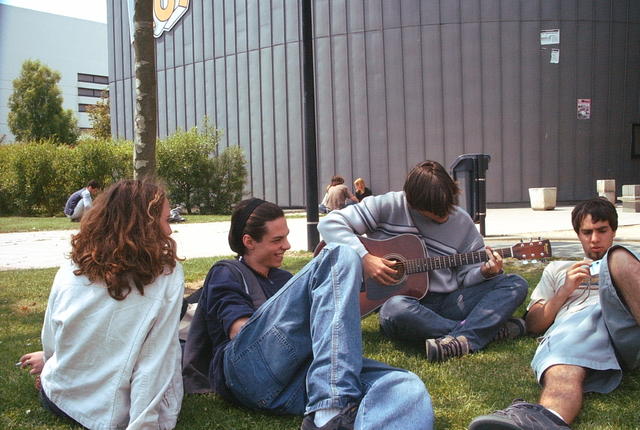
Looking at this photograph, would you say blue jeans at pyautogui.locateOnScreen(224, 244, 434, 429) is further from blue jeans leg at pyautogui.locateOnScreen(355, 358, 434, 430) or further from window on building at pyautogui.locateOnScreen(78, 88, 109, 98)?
window on building at pyautogui.locateOnScreen(78, 88, 109, 98)

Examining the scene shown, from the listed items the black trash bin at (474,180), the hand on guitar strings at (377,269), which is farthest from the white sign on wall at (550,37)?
the hand on guitar strings at (377,269)

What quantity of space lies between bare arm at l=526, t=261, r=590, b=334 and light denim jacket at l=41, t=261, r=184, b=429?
2129mm

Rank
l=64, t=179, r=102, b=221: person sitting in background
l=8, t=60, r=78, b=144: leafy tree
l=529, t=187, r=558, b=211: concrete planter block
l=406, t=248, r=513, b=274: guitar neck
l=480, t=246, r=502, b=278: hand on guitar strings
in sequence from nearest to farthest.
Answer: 1. l=480, t=246, r=502, b=278: hand on guitar strings
2. l=406, t=248, r=513, b=274: guitar neck
3. l=64, t=179, r=102, b=221: person sitting in background
4. l=529, t=187, r=558, b=211: concrete planter block
5. l=8, t=60, r=78, b=144: leafy tree

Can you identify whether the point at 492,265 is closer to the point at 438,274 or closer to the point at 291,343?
the point at 438,274

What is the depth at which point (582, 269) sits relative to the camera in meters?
3.45

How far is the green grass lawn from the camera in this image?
9.61 feet

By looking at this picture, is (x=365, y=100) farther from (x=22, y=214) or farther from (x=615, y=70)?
(x=22, y=214)

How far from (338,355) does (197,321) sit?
0.90 meters

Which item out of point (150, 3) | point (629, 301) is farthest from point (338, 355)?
point (150, 3)

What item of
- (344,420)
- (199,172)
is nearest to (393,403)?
(344,420)

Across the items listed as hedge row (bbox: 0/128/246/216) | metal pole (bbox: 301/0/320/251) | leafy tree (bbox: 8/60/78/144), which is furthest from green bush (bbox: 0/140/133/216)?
leafy tree (bbox: 8/60/78/144)

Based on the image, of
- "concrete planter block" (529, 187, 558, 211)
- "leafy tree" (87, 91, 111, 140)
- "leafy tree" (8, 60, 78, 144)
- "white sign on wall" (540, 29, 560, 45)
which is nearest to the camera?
"concrete planter block" (529, 187, 558, 211)

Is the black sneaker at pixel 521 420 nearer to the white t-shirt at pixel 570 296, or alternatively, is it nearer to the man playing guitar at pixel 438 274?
the white t-shirt at pixel 570 296

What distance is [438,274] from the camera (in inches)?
170
